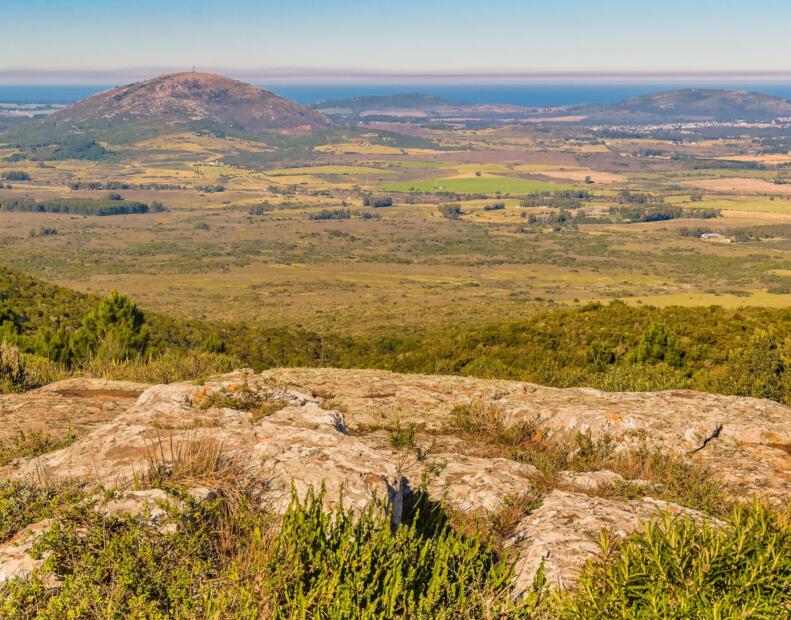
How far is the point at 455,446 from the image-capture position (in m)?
9.48

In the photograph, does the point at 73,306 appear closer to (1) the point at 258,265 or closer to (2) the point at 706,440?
(2) the point at 706,440

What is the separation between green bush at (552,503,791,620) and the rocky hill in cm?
33

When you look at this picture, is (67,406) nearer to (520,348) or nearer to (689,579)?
(689,579)

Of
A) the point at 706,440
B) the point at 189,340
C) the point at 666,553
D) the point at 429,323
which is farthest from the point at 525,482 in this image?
the point at 429,323

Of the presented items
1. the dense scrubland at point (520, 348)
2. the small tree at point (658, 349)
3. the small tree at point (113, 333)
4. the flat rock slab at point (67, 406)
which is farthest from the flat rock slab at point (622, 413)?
the small tree at point (658, 349)

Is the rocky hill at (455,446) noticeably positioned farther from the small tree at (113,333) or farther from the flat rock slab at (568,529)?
the small tree at (113,333)

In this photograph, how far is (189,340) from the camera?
41.8m

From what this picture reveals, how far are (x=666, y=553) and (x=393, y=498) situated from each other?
7.90 ft

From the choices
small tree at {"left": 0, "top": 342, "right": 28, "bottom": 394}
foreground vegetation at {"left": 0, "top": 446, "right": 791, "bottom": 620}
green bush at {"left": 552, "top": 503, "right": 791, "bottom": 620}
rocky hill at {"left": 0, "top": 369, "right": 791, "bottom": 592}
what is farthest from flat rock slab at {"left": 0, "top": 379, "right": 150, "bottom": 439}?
green bush at {"left": 552, "top": 503, "right": 791, "bottom": 620}

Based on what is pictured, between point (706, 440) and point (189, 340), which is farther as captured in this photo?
point (189, 340)

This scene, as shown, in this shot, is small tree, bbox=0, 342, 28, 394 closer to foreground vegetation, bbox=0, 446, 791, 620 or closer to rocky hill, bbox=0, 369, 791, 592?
rocky hill, bbox=0, 369, 791, 592

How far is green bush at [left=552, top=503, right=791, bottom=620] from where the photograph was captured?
4344 millimetres

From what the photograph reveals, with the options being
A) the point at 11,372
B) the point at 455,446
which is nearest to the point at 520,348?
the point at 455,446

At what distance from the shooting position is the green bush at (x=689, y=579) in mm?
4344
